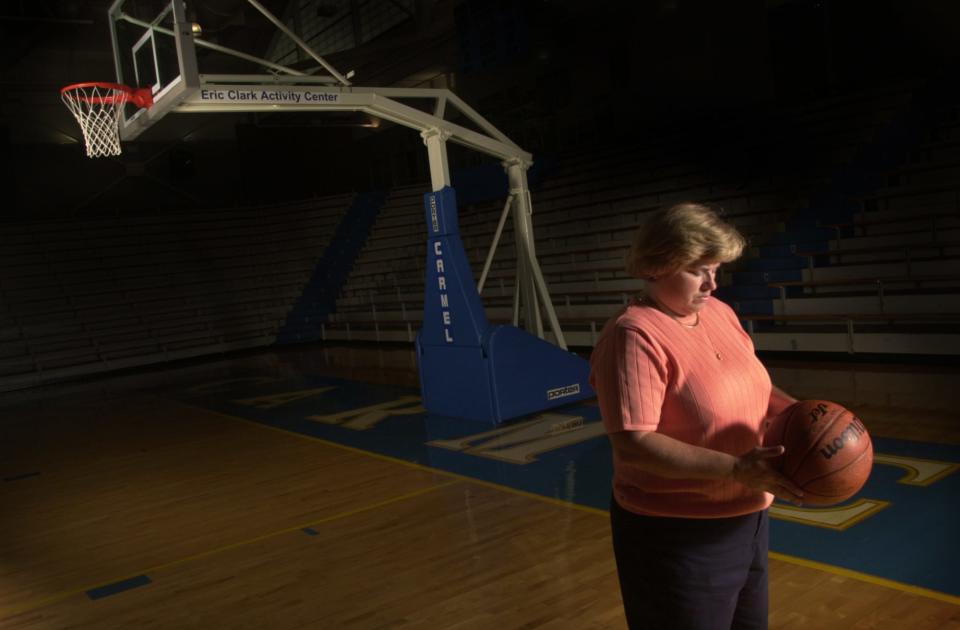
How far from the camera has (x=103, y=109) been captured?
6.32 m

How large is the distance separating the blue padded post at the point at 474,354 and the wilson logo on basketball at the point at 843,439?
4.48 metres

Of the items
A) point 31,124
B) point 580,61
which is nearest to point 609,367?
point 580,61

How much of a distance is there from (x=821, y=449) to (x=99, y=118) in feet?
20.5

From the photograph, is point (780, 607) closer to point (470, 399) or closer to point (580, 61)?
point (470, 399)

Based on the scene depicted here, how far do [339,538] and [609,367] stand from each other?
2.85 metres

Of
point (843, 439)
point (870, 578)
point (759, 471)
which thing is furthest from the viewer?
point (870, 578)

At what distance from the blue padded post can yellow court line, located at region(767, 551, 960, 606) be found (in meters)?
3.10

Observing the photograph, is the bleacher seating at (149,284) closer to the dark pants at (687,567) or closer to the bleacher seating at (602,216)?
the bleacher seating at (602,216)

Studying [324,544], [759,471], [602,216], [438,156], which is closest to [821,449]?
[759,471]

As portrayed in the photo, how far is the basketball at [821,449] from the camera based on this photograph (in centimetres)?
158

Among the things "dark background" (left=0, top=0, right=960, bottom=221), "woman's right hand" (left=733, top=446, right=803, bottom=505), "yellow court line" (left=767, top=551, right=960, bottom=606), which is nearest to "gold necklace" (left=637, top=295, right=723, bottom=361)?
"woman's right hand" (left=733, top=446, right=803, bottom=505)

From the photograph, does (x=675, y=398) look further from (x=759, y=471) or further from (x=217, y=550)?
(x=217, y=550)

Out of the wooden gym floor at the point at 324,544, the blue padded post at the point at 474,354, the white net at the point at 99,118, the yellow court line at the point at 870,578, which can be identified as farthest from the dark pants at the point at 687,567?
the white net at the point at 99,118

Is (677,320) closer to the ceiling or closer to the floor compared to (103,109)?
closer to the floor
